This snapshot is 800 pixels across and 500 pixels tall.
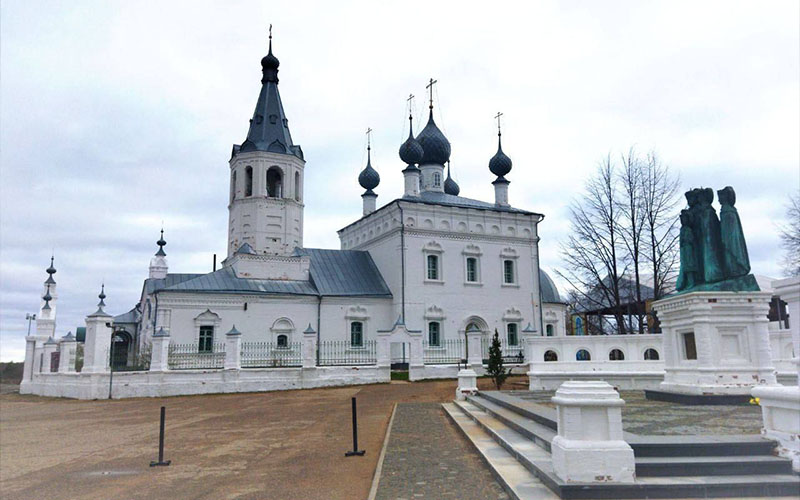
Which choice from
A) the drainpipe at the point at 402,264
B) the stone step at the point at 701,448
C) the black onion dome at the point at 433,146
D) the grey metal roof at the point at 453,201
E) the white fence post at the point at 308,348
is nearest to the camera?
the stone step at the point at 701,448

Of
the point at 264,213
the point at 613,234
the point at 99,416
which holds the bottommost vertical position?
the point at 99,416

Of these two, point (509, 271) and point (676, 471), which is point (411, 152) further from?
point (676, 471)

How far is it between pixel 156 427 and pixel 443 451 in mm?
7057

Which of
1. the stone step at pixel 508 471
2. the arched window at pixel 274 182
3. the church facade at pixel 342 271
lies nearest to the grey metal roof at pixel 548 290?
the church facade at pixel 342 271

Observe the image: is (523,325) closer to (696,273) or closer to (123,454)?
(696,273)

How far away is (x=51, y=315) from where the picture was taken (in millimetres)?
28234

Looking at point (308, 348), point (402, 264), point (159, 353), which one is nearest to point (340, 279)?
point (402, 264)

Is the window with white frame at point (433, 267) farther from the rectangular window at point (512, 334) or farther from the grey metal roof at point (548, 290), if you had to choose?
the grey metal roof at point (548, 290)

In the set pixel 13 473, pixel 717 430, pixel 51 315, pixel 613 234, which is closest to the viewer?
pixel 717 430

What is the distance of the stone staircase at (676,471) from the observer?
4680mm

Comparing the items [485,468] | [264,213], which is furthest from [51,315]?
[485,468]

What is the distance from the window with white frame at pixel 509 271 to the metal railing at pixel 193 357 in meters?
15.2

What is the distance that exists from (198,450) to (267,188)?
21535 millimetres

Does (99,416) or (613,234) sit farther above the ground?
(613,234)
